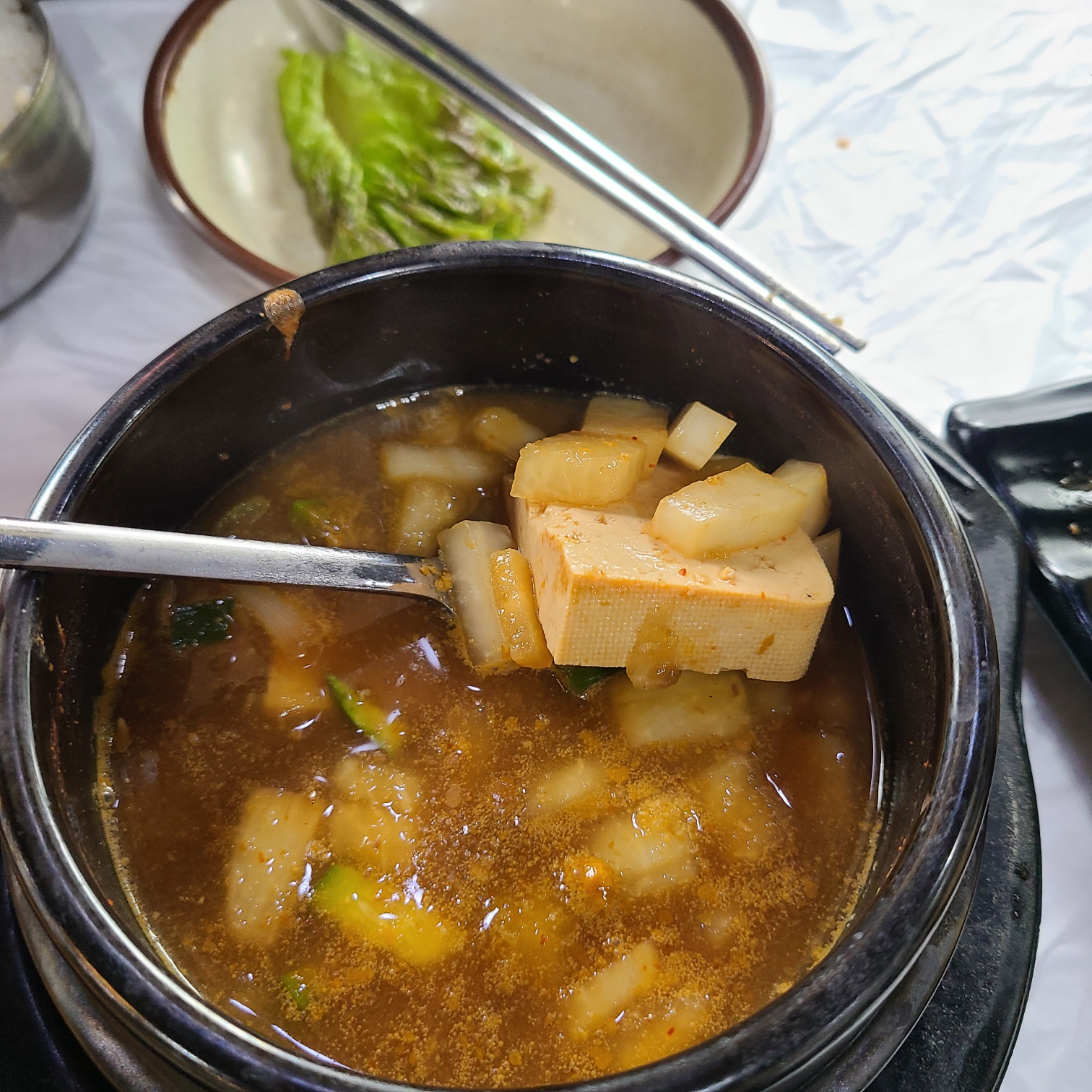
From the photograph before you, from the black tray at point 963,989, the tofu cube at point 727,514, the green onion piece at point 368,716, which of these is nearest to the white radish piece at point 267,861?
the green onion piece at point 368,716

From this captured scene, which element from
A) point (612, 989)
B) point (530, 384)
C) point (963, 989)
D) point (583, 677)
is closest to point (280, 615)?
point (583, 677)

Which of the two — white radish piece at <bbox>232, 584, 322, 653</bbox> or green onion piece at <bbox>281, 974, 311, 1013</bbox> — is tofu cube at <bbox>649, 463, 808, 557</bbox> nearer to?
white radish piece at <bbox>232, 584, 322, 653</bbox>

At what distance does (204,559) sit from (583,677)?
52cm

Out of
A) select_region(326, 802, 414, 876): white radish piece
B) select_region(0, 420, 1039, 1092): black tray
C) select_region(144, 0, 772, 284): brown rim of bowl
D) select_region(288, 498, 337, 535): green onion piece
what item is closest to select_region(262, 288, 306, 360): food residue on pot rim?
select_region(288, 498, 337, 535): green onion piece

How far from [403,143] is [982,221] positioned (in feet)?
4.48

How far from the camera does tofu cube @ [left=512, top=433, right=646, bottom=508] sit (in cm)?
128

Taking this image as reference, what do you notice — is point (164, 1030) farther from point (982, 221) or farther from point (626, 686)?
point (982, 221)

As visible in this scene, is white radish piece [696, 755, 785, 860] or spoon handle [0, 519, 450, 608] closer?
spoon handle [0, 519, 450, 608]

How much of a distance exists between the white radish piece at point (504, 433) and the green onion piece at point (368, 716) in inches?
18.3

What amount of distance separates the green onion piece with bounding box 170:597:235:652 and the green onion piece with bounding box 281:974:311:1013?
0.48 metres

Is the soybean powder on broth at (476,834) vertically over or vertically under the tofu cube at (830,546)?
under

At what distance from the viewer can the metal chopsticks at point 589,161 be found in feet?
5.30

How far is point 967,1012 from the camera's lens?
1.14 m

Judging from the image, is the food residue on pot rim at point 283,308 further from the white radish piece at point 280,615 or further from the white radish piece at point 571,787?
the white radish piece at point 571,787
